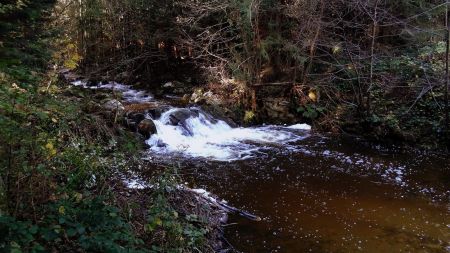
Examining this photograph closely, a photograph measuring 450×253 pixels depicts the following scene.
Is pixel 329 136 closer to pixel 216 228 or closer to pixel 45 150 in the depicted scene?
pixel 216 228

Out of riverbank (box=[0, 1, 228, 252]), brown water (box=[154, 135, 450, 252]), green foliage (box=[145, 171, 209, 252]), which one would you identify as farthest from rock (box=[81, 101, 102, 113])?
green foliage (box=[145, 171, 209, 252])

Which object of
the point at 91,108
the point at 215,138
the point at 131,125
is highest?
the point at 91,108

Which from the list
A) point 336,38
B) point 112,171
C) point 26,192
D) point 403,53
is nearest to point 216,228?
point 112,171

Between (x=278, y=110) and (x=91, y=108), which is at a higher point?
(x=91, y=108)

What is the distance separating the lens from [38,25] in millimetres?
8531

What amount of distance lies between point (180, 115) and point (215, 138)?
1.31m

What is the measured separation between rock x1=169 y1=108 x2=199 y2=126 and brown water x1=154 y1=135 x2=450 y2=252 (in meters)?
2.76

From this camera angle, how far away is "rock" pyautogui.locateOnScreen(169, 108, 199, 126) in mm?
11593

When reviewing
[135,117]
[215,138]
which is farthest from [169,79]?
[215,138]

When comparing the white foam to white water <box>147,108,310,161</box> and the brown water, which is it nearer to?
white water <box>147,108,310,161</box>

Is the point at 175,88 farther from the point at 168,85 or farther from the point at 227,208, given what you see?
the point at 227,208

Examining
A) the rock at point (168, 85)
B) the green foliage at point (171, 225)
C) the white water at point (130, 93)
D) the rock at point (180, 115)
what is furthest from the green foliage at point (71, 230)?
the rock at point (168, 85)

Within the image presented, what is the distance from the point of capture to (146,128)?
35.4 ft

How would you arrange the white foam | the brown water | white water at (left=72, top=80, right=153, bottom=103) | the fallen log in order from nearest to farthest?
1. the brown water
2. the fallen log
3. the white foam
4. white water at (left=72, top=80, right=153, bottom=103)
